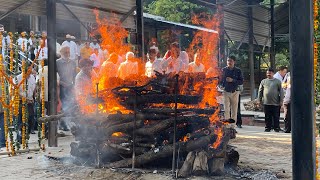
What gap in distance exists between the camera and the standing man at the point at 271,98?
→ 13156 mm

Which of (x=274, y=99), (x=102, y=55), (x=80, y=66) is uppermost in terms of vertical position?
(x=102, y=55)

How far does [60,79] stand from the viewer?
11828 millimetres

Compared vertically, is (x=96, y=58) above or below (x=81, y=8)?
below

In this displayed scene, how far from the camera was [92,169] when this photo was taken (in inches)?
282

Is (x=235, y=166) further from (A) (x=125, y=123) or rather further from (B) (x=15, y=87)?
(B) (x=15, y=87)

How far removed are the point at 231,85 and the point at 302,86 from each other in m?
10.0

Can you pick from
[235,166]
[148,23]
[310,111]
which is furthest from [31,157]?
[148,23]

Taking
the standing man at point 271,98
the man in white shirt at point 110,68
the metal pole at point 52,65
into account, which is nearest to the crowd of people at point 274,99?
the standing man at point 271,98

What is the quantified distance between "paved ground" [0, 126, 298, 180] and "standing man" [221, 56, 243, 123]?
2570 millimetres

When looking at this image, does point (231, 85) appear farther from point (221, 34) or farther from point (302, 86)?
point (302, 86)

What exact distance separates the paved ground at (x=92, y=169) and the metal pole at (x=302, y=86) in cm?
378

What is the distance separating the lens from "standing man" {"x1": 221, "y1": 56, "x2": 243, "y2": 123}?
12.6 m

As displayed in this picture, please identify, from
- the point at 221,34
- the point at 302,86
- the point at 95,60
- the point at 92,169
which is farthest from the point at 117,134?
the point at 221,34

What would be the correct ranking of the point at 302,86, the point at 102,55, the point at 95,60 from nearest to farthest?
the point at 302,86, the point at 95,60, the point at 102,55
